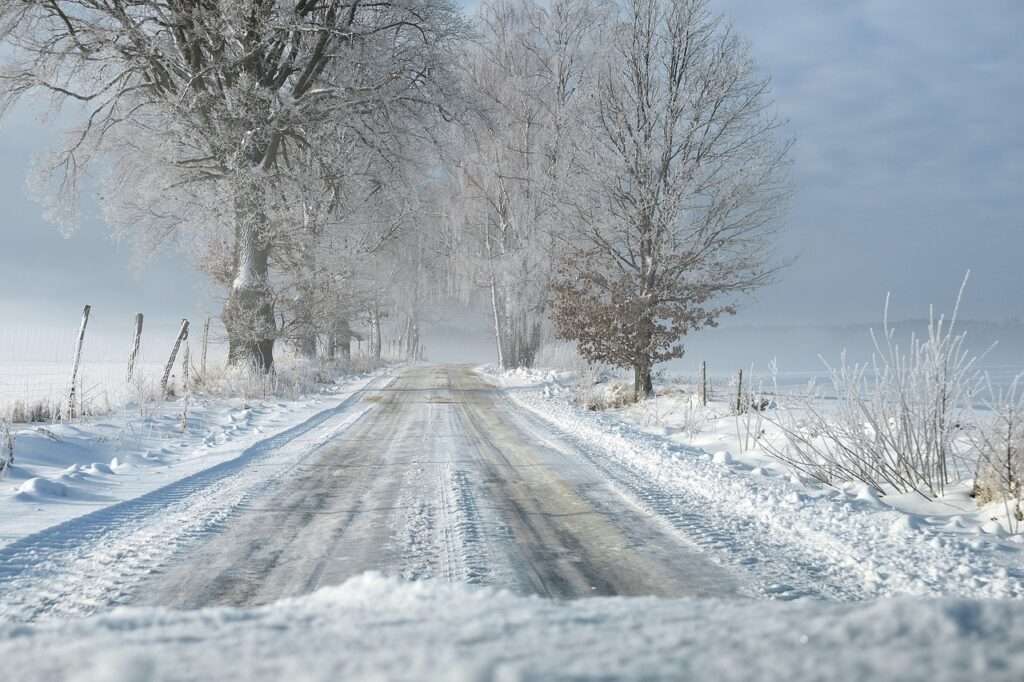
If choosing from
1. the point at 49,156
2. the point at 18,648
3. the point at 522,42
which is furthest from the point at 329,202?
the point at 18,648

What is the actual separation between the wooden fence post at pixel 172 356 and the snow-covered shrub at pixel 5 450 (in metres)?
6.06

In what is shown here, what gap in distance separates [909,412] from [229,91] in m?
14.3

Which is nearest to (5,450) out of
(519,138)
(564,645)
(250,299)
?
(564,645)

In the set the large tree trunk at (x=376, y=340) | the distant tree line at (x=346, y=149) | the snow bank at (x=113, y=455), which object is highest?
the distant tree line at (x=346, y=149)

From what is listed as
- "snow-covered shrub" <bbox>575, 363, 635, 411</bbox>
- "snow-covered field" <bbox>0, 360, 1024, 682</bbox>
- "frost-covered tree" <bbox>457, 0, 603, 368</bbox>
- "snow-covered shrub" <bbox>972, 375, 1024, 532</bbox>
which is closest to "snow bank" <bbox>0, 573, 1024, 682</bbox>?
"snow-covered field" <bbox>0, 360, 1024, 682</bbox>

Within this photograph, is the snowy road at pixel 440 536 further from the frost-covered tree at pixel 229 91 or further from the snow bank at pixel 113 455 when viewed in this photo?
the frost-covered tree at pixel 229 91

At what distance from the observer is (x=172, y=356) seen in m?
13.9

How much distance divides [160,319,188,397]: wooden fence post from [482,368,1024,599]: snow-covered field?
924cm

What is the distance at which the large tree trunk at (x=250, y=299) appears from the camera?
16.0 meters

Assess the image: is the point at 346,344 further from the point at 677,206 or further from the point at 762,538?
the point at 762,538

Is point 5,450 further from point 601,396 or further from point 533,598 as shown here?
point 601,396

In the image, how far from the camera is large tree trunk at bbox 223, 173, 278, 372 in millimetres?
15953

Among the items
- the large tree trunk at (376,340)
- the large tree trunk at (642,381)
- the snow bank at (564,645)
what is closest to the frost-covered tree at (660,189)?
the large tree trunk at (642,381)

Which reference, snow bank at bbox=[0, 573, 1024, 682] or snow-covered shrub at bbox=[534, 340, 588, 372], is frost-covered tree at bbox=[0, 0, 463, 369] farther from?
snow bank at bbox=[0, 573, 1024, 682]
